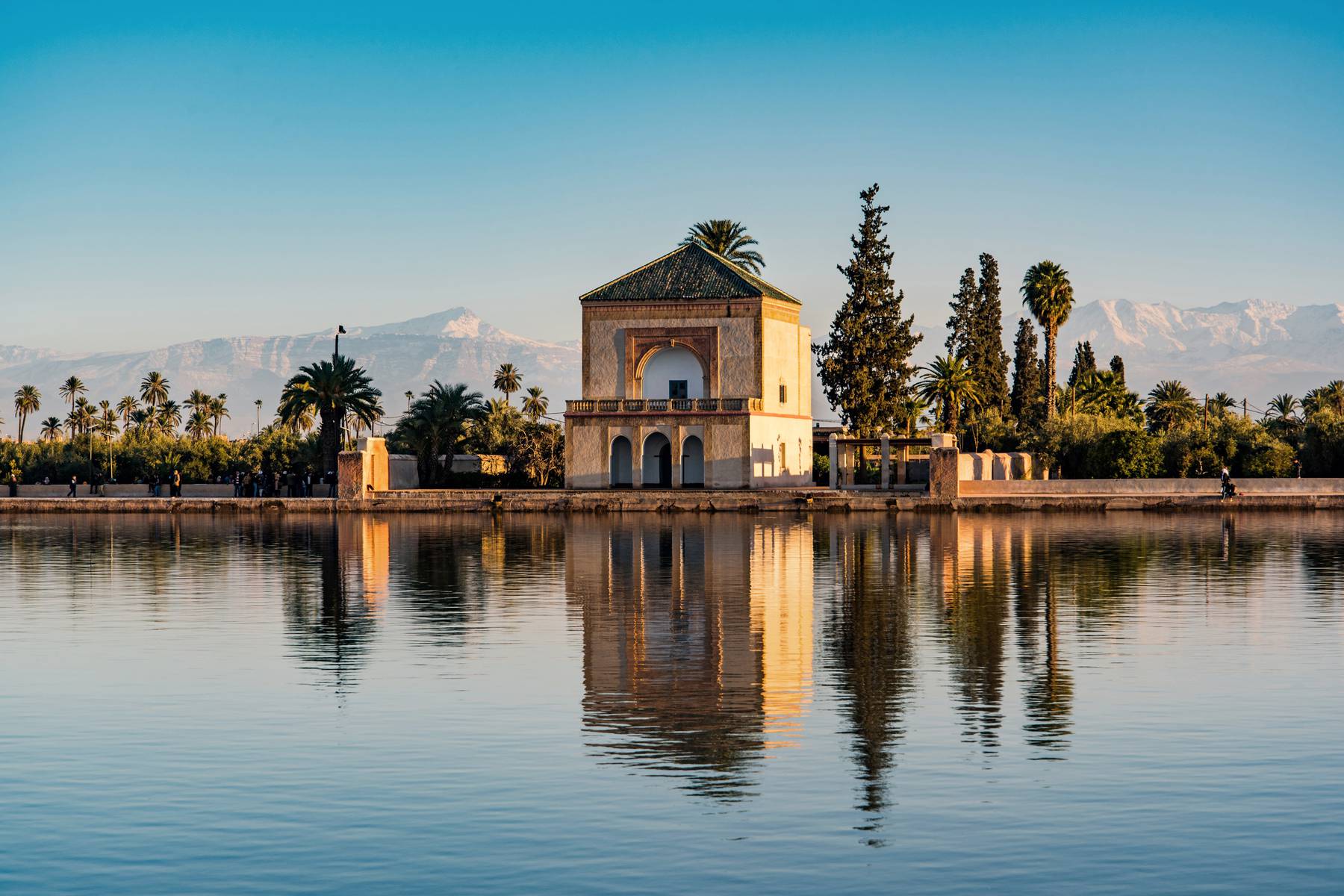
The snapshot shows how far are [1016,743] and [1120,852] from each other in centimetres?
270

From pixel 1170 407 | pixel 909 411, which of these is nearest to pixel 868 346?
pixel 909 411

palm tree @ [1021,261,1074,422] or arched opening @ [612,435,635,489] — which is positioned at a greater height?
palm tree @ [1021,261,1074,422]

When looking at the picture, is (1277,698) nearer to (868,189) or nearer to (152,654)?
(152,654)

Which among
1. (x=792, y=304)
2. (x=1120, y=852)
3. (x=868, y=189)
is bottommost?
(x=1120, y=852)

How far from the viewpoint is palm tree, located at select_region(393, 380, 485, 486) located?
202ft

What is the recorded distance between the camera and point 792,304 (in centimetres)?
5931

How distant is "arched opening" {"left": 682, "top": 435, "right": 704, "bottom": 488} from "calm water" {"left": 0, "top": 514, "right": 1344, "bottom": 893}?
32.3m

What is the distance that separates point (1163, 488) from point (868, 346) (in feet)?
51.3

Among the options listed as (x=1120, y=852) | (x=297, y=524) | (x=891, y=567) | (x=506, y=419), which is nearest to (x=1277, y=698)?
(x=1120, y=852)

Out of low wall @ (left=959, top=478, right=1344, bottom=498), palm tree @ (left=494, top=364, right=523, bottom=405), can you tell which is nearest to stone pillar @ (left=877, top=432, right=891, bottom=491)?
low wall @ (left=959, top=478, right=1344, bottom=498)

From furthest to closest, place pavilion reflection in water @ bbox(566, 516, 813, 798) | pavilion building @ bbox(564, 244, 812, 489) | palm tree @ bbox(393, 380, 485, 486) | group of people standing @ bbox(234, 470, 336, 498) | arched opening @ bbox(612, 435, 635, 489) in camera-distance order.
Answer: palm tree @ bbox(393, 380, 485, 486) < arched opening @ bbox(612, 435, 635, 489) < group of people standing @ bbox(234, 470, 336, 498) < pavilion building @ bbox(564, 244, 812, 489) < pavilion reflection in water @ bbox(566, 516, 813, 798)

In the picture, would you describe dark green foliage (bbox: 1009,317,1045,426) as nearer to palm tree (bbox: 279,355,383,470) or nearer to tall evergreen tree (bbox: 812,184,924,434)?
tall evergreen tree (bbox: 812,184,924,434)

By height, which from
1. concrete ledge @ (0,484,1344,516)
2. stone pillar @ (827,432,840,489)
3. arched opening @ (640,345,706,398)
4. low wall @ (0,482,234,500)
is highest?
arched opening @ (640,345,706,398)

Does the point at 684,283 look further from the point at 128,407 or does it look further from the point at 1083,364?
the point at 128,407
